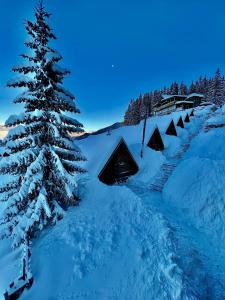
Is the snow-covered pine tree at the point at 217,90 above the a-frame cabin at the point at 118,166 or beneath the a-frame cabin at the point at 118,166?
above

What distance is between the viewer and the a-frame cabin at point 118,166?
1638 centimetres

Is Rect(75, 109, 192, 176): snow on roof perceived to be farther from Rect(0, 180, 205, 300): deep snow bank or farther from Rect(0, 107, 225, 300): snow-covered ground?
Rect(0, 180, 205, 300): deep snow bank

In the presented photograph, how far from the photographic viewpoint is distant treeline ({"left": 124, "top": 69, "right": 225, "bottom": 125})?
6419cm

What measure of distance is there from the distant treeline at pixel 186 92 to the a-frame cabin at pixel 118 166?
1255 inches

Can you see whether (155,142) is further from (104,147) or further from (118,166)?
(104,147)

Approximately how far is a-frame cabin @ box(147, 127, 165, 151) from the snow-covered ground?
10097mm

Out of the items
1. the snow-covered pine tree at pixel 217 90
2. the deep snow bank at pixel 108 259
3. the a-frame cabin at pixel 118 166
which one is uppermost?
the snow-covered pine tree at pixel 217 90

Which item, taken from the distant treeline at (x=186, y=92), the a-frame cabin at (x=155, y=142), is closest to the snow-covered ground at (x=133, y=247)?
the a-frame cabin at (x=155, y=142)

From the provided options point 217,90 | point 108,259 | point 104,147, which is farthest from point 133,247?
point 217,90

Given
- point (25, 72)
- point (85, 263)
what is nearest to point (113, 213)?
point (85, 263)

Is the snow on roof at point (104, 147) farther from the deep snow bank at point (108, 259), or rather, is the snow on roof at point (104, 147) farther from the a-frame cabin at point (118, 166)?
the deep snow bank at point (108, 259)

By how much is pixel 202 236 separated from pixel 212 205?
253cm

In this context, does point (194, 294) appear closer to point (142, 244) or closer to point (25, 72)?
point (142, 244)

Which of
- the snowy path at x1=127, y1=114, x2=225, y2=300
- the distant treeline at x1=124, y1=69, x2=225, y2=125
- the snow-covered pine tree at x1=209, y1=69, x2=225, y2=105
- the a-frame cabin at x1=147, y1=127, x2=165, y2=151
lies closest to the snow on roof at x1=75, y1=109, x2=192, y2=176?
the a-frame cabin at x1=147, y1=127, x2=165, y2=151
